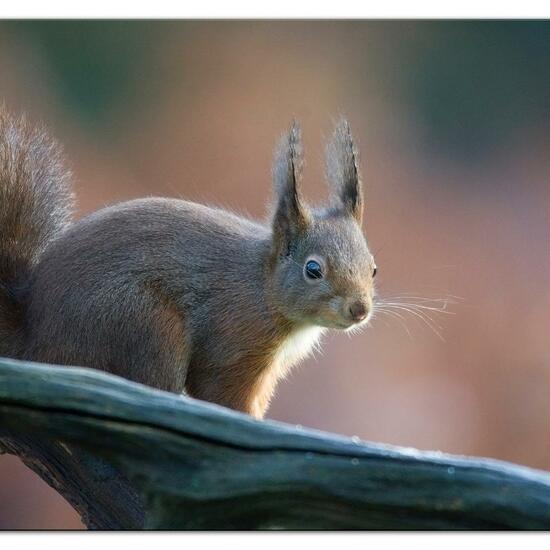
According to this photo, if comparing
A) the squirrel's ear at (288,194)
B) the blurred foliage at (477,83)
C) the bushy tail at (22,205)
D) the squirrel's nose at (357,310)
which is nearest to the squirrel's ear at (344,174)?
the squirrel's ear at (288,194)

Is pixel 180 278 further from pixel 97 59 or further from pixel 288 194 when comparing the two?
pixel 97 59

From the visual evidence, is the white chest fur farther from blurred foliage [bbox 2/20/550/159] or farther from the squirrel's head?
blurred foliage [bbox 2/20/550/159]

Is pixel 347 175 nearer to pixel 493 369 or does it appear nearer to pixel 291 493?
pixel 291 493

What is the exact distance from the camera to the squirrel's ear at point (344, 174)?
91.8 inches

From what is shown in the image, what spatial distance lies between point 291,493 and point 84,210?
82.3 inches

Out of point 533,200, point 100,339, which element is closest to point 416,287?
point 533,200

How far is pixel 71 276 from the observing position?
2127 mm

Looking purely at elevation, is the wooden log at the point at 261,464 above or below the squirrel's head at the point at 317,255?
below

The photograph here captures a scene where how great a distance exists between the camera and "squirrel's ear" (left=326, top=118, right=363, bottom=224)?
2332mm

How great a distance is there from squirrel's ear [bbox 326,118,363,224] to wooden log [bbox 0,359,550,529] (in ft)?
2.55

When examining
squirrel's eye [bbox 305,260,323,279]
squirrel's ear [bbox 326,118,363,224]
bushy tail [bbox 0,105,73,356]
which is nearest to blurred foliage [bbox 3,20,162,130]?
bushy tail [bbox 0,105,73,356]

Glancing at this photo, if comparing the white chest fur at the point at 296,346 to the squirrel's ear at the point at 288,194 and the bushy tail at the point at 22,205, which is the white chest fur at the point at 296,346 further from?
the bushy tail at the point at 22,205

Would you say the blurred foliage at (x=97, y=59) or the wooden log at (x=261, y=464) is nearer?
the wooden log at (x=261, y=464)

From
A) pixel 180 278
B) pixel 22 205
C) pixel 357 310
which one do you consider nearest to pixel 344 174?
pixel 357 310
